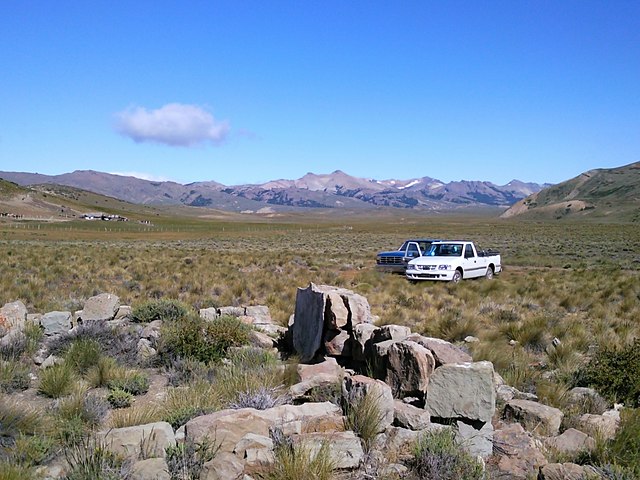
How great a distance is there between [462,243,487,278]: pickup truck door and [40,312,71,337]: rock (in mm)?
15889

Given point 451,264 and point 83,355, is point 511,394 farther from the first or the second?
point 451,264

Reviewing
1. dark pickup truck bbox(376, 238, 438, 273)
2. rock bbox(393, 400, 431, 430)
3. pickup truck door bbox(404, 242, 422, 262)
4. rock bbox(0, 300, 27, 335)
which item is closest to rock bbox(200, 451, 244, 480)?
rock bbox(393, 400, 431, 430)

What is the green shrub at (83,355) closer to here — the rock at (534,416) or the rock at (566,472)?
the rock at (534,416)

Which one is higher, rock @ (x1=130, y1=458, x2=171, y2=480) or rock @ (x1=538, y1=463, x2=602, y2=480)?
rock @ (x1=130, y1=458, x2=171, y2=480)

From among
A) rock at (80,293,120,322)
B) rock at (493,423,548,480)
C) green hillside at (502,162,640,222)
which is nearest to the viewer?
rock at (493,423,548,480)

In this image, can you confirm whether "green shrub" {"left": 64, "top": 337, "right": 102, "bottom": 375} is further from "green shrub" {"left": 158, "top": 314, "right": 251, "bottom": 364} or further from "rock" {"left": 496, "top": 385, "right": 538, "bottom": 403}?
"rock" {"left": 496, "top": 385, "right": 538, "bottom": 403}

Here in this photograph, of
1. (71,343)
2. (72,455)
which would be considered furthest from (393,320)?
(72,455)

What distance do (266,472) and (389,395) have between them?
187 cm

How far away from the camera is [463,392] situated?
6.21 meters

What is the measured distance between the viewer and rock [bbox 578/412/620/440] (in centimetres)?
625

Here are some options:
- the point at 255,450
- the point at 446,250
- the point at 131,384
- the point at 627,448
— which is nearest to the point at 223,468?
the point at 255,450

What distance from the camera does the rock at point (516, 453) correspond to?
5.46 metres

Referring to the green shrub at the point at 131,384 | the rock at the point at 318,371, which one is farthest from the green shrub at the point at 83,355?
the rock at the point at 318,371

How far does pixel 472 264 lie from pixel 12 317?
1751 centimetres
